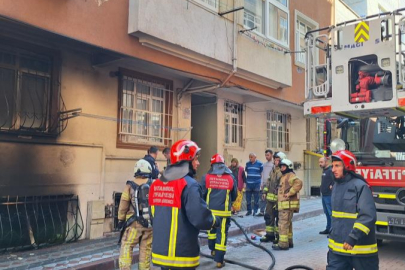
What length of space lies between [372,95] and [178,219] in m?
4.33

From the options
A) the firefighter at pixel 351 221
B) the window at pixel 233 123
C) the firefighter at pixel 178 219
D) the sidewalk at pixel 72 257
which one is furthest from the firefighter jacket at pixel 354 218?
the window at pixel 233 123

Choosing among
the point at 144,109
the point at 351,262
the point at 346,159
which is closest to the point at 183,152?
the point at 346,159

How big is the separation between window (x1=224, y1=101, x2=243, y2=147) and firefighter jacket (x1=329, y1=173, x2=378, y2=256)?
8.10 m

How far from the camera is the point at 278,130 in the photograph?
1480 centimetres

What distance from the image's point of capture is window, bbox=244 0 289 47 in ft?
36.9

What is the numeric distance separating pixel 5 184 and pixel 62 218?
137 centimetres

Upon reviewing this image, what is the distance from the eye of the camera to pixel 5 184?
21.6ft

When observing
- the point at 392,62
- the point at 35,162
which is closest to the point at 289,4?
the point at 392,62

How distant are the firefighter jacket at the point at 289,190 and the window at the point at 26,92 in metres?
4.59

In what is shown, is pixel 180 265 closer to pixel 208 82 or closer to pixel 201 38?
pixel 201 38

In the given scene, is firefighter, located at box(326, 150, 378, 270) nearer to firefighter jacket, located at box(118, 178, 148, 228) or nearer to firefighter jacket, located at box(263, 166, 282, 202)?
firefighter jacket, located at box(118, 178, 148, 228)

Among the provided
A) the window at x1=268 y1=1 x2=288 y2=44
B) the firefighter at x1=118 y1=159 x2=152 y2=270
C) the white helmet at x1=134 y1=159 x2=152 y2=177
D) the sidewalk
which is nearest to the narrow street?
the sidewalk

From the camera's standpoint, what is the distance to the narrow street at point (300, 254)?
624 cm

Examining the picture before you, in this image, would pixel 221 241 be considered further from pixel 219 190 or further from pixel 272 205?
pixel 272 205
